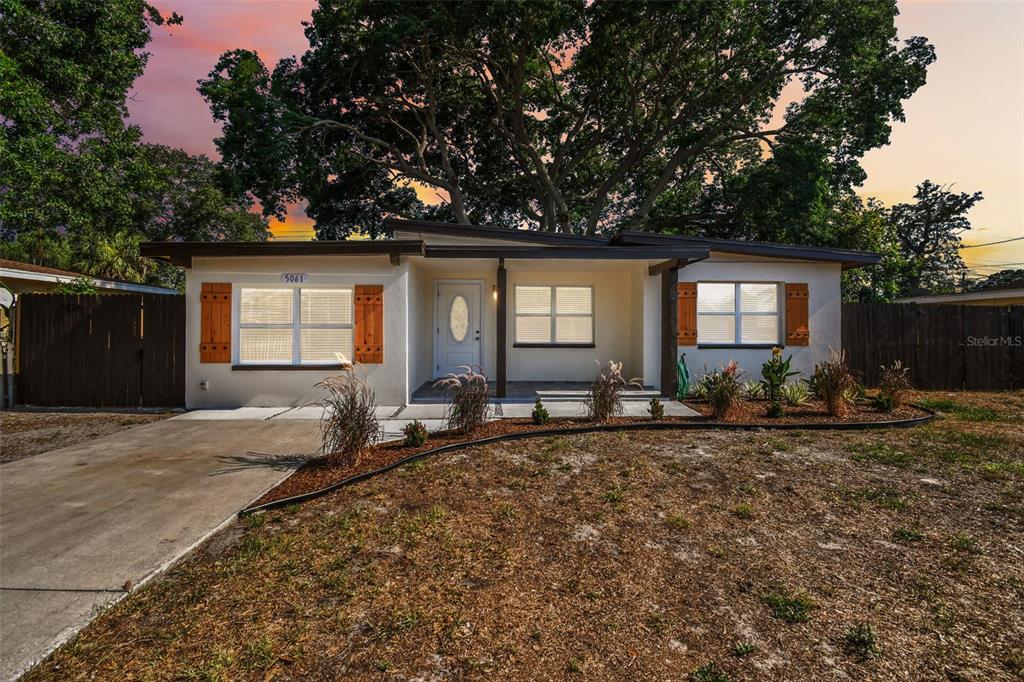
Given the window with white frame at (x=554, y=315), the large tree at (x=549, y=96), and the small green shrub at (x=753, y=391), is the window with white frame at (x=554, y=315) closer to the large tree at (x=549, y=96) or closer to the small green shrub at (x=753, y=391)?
the small green shrub at (x=753, y=391)

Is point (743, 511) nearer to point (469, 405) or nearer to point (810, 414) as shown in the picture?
point (469, 405)

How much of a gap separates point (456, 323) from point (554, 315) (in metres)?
2.34

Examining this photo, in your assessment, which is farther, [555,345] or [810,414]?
[555,345]

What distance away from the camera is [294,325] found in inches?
338

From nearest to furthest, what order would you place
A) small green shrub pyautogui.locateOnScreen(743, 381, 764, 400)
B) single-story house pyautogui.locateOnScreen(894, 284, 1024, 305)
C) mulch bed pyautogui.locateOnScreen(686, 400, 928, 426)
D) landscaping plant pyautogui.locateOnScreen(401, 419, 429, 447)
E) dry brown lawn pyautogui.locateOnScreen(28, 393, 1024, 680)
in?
dry brown lawn pyautogui.locateOnScreen(28, 393, 1024, 680)
landscaping plant pyautogui.locateOnScreen(401, 419, 429, 447)
mulch bed pyautogui.locateOnScreen(686, 400, 928, 426)
small green shrub pyautogui.locateOnScreen(743, 381, 764, 400)
single-story house pyautogui.locateOnScreen(894, 284, 1024, 305)

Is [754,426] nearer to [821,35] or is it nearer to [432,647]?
[432,647]

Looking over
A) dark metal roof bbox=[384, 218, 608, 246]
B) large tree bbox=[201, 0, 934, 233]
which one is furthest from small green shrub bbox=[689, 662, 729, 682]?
large tree bbox=[201, 0, 934, 233]

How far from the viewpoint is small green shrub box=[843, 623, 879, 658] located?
2141 millimetres

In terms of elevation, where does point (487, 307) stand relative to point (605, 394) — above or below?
above

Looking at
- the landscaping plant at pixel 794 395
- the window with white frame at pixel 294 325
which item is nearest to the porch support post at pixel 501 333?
the window with white frame at pixel 294 325

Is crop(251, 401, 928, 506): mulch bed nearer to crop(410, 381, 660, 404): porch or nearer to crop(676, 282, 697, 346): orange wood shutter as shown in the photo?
crop(410, 381, 660, 404): porch

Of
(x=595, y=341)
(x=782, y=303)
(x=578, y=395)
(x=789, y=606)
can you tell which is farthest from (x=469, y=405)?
(x=782, y=303)

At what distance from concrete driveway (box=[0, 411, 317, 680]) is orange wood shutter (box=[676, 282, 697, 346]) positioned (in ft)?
23.8

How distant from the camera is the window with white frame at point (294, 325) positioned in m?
8.55
